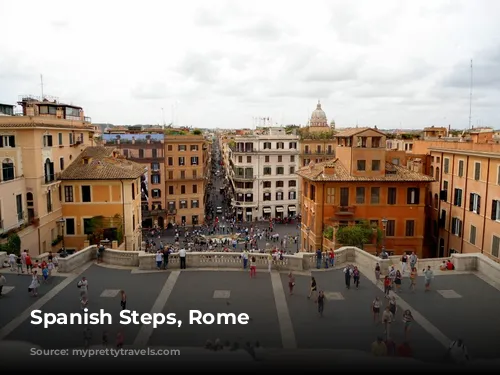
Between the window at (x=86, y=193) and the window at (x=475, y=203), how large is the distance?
33018 millimetres

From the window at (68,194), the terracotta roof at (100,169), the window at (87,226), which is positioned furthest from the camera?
the window at (68,194)

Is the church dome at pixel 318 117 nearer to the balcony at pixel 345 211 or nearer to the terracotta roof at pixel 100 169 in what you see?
the balcony at pixel 345 211

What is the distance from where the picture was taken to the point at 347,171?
4225cm

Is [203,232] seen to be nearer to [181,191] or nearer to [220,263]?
[181,191]

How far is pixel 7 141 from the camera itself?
36.2 meters

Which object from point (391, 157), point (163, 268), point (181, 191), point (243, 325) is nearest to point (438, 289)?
point (243, 325)

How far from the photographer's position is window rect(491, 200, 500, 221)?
3609cm

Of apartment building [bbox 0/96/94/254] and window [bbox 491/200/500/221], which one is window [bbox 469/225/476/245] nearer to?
window [bbox 491/200/500/221]

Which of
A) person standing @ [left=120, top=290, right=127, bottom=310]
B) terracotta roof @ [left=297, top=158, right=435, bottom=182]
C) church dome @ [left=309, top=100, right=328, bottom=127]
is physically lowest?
person standing @ [left=120, top=290, right=127, bottom=310]

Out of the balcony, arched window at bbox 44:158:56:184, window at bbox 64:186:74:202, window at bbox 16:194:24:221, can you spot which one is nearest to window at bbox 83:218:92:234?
window at bbox 64:186:74:202

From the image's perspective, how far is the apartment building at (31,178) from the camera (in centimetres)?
3491

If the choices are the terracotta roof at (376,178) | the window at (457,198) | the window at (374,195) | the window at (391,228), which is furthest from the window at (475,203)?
the window at (374,195)

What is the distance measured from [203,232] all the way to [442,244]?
33847 millimetres

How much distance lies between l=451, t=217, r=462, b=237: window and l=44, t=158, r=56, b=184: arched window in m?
36.0
